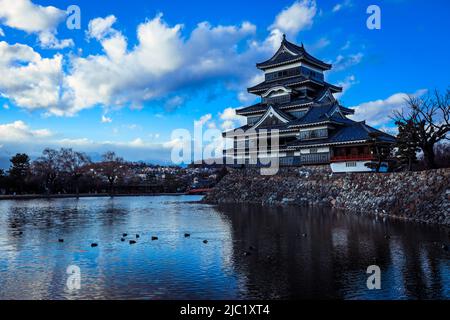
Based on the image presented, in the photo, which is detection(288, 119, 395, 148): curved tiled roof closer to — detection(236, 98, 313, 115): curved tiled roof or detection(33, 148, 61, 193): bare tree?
detection(236, 98, 313, 115): curved tiled roof

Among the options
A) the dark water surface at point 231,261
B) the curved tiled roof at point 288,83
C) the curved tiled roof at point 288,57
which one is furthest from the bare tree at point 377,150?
the curved tiled roof at point 288,57

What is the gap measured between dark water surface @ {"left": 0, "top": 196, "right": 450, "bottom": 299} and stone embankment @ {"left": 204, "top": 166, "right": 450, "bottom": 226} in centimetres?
308

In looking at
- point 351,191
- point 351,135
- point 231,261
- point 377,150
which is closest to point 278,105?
point 351,135

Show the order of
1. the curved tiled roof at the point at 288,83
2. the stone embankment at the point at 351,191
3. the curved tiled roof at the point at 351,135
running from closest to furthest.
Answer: the stone embankment at the point at 351,191, the curved tiled roof at the point at 351,135, the curved tiled roof at the point at 288,83

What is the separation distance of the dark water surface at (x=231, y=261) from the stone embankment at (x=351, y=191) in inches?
121

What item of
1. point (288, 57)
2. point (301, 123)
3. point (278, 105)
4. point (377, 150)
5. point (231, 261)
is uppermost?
point (288, 57)

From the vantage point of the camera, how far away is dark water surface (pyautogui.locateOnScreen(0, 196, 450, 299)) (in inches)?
427

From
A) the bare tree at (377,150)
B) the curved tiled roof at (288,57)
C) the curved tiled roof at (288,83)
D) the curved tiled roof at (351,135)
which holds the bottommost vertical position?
the bare tree at (377,150)

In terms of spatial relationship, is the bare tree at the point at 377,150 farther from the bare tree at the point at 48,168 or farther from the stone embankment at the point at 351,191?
the bare tree at the point at 48,168

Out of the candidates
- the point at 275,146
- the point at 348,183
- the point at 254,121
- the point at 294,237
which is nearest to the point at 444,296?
the point at 294,237

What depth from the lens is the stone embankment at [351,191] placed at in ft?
80.5

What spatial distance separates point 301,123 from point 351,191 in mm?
11804

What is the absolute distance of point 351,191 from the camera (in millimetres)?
35062

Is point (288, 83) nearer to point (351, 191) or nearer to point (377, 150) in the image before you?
point (377, 150)
